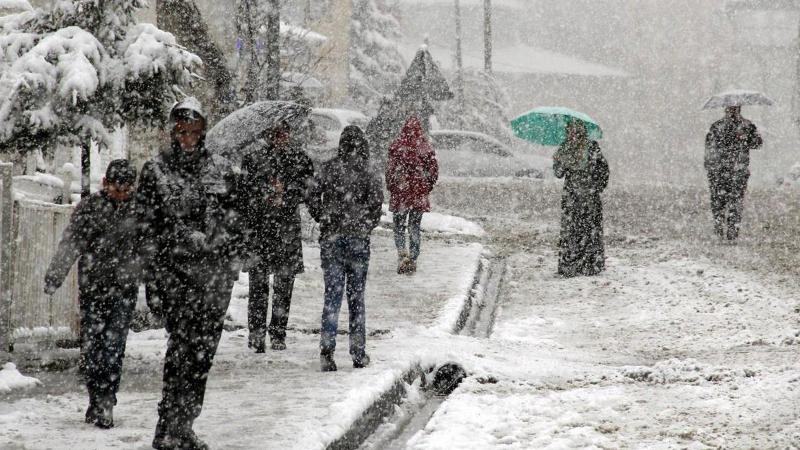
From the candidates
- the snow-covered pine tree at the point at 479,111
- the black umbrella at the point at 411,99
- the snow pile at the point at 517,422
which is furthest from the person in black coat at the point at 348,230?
the snow-covered pine tree at the point at 479,111

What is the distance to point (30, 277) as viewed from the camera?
8125mm

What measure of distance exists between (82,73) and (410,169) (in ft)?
15.3

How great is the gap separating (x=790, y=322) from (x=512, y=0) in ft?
159

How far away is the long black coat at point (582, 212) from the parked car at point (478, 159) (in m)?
13.5

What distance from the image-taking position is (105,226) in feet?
20.3

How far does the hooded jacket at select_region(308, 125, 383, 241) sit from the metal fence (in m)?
2.13

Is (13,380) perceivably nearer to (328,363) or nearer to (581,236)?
(328,363)

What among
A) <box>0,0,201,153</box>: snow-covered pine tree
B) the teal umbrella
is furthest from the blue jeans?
the teal umbrella

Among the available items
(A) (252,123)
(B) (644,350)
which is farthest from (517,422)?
(A) (252,123)

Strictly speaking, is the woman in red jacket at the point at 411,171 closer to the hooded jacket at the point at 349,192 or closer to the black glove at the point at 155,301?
the hooded jacket at the point at 349,192

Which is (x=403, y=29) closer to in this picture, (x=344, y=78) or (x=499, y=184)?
(x=344, y=78)

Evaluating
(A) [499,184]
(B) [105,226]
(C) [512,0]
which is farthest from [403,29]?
(B) [105,226]

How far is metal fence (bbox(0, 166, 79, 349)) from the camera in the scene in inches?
306

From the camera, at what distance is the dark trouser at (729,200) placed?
15.6m
